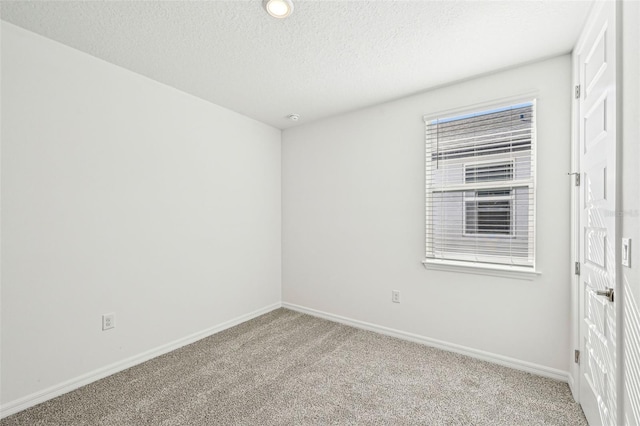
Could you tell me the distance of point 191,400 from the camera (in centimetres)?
204

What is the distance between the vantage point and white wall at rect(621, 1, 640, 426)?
1.12 metres

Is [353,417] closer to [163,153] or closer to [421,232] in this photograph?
[421,232]

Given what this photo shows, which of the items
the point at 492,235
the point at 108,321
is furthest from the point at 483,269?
the point at 108,321

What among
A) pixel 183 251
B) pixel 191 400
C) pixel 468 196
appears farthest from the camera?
pixel 183 251

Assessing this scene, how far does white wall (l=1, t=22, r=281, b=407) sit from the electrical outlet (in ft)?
0.11

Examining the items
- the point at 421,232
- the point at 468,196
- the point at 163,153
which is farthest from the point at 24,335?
the point at 468,196

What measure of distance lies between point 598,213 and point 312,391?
82.0 inches

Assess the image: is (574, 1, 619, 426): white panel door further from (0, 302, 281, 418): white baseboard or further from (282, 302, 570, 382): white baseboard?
(0, 302, 281, 418): white baseboard

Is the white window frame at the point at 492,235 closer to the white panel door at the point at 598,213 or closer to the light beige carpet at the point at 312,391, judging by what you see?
the white panel door at the point at 598,213

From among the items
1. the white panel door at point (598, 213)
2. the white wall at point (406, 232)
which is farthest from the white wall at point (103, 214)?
the white panel door at point (598, 213)

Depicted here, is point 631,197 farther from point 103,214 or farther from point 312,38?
point 103,214

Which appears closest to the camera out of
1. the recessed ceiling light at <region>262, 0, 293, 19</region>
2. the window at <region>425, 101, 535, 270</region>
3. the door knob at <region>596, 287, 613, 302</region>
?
the door knob at <region>596, 287, 613, 302</region>

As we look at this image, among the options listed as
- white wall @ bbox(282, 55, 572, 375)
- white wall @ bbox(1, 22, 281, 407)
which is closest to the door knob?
white wall @ bbox(282, 55, 572, 375)

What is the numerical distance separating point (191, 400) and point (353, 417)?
3.59ft
